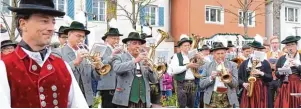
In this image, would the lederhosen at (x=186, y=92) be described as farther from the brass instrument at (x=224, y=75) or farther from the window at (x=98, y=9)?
the window at (x=98, y=9)

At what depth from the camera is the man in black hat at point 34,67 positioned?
9.52ft

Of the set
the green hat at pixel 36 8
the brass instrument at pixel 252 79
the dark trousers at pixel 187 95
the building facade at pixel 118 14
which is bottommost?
the dark trousers at pixel 187 95

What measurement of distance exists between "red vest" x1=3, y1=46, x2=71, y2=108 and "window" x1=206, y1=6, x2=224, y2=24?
22630mm

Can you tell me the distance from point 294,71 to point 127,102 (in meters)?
3.56

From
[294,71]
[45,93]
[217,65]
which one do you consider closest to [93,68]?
[217,65]

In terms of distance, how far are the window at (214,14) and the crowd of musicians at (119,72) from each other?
13116mm

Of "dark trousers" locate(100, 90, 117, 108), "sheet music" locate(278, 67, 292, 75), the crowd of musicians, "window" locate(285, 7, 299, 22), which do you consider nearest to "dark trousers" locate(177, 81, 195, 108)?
the crowd of musicians

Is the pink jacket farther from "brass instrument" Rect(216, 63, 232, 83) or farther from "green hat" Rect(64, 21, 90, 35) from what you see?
"green hat" Rect(64, 21, 90, 35)

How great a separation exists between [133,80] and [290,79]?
11.4 feet

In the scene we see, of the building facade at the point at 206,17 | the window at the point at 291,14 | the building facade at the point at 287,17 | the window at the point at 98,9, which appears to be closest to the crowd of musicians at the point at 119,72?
the window at the point at 98,9

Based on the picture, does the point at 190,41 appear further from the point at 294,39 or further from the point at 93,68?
the point at 93,68

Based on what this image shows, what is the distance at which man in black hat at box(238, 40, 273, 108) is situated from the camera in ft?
27.6

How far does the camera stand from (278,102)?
349 inches

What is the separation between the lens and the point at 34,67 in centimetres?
300
